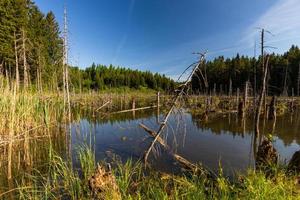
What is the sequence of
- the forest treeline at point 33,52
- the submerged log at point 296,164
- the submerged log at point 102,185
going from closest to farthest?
the submerged log at point 102,185 < the submerged log at point 296,164 < the forest treeline at point 33,52

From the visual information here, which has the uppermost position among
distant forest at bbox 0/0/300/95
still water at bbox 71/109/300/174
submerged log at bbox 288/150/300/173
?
distant forest at bbox 0/0/300/95

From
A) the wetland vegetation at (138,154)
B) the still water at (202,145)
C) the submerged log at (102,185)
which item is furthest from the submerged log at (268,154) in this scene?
the submerged log at (102,185)

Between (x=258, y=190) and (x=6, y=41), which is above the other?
(x=6, y=41)

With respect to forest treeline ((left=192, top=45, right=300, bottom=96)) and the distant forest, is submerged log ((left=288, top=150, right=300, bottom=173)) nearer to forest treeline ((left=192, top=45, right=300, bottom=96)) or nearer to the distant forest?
the distant forest

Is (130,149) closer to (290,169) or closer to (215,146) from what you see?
(215,146)

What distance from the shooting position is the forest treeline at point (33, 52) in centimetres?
1307

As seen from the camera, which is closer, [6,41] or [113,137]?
[113,137]

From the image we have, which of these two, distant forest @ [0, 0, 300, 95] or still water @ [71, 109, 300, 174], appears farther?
distant forest @ [0, 0, 300, 95]

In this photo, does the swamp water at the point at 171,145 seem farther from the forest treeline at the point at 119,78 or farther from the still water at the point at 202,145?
the forest treeline at the point at 119,78

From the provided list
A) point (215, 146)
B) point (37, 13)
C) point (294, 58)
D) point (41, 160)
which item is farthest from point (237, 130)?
point (294, 58)

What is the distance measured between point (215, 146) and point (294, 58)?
51789mm

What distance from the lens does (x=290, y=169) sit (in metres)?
5.95

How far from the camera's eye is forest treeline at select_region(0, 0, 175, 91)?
13.1 metres

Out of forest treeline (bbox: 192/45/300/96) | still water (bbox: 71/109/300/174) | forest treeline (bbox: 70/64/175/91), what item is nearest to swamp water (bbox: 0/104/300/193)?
still water (bbox: 71/109/300/174)
